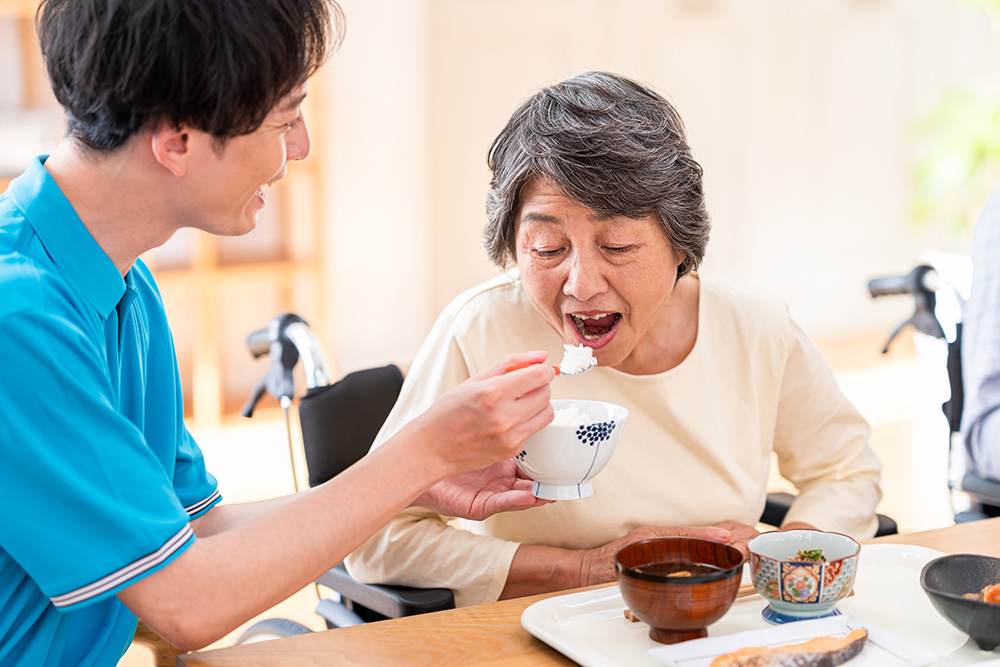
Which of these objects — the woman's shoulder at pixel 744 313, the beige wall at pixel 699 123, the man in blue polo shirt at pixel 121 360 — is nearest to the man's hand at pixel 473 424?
the man in blue polo shirt at pixel 121 360

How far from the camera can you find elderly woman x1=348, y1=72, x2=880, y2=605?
142 cm

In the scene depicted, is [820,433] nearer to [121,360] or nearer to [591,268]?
[591,268]

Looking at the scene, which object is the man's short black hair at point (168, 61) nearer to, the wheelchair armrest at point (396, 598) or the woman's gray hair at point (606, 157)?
the woman's gray hair at point (606, 157)

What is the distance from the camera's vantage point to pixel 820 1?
614 cm

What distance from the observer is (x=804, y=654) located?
974mm

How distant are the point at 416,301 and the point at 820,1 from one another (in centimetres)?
339

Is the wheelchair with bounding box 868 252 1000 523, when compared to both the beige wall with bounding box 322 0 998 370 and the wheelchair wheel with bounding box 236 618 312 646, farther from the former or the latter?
the beige wall with bounding box 322 0 998 370

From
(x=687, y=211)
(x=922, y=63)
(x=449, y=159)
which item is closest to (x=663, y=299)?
(x=687, y=211)

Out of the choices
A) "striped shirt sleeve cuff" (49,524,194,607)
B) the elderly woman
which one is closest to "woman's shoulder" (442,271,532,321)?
the elderly woman

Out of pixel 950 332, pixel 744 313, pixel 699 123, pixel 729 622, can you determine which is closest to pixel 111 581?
pixel 729 622

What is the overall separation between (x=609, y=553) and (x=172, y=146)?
2.76ft

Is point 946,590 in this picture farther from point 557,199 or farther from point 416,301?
point 416,301

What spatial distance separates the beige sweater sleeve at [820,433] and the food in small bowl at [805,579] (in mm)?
500

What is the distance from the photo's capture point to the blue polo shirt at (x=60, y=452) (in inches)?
35.0
